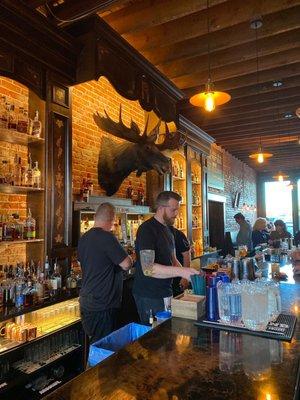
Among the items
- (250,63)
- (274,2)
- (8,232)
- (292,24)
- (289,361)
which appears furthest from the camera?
(250,63)

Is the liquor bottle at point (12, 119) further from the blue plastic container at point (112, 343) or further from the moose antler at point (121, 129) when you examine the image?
the blue plastic container at point (112, 343)

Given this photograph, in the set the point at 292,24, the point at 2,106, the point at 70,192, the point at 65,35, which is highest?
the point at 292,24

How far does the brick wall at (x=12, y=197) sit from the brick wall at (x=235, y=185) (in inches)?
225

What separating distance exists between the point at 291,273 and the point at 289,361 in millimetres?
2387

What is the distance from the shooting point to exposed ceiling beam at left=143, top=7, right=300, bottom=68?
3.78 meters

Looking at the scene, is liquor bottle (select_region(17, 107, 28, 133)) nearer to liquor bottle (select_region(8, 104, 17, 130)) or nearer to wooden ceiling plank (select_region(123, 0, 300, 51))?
A: liquor bottle (select_region(8, 104, 17, 130))

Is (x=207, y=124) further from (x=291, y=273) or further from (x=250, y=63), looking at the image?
(x=291, y=273)

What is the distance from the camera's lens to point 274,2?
11.3ft

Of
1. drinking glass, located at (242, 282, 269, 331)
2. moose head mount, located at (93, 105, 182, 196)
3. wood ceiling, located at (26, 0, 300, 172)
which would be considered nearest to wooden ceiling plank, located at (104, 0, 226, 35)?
wood ceiling, located at (26, 0, 300, 172)

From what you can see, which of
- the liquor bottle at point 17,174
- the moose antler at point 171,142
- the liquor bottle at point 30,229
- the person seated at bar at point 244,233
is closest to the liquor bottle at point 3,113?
the liquor bottle at point 17,174

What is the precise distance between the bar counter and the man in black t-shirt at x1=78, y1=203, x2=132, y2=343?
1.19 meters

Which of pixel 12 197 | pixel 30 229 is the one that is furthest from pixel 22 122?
pixel 30 229

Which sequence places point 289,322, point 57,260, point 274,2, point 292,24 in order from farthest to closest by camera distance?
point 292,24
point 274,2
point 57,260
point 289,322

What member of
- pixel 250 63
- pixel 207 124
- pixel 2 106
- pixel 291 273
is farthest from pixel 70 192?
pixel 207 124
